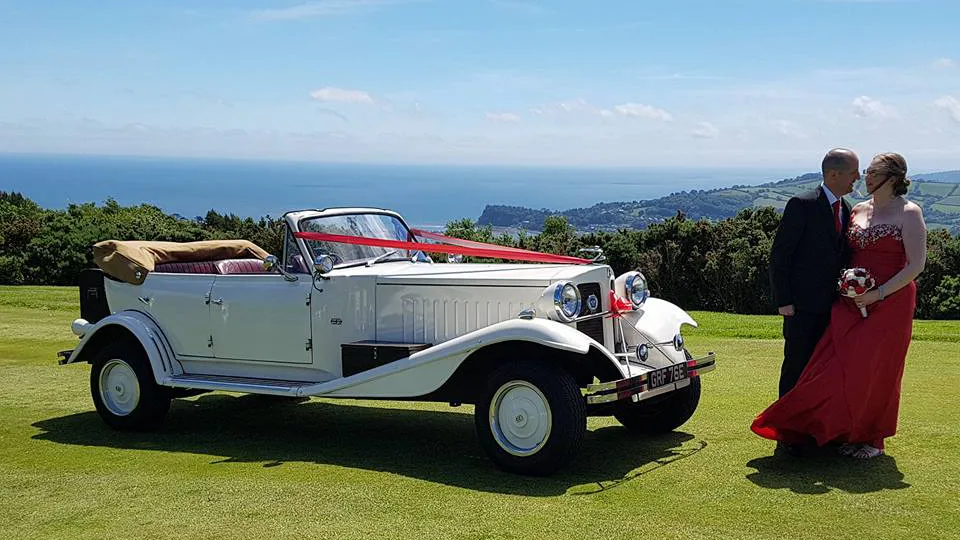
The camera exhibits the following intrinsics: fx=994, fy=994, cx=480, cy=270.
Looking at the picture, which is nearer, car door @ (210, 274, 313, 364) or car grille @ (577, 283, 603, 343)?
car grille @ (577, 283, 603, 343)

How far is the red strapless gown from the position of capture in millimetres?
6617

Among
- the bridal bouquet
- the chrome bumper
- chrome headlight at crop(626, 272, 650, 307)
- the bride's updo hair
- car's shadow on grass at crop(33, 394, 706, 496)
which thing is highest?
the bride's updo hair

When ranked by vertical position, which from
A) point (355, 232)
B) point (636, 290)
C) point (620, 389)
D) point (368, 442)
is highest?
point (355, 232)

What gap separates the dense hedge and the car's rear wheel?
1203cm

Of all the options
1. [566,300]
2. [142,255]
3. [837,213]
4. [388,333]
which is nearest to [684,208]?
[142,255]

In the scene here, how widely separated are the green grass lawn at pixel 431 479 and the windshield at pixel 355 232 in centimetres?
149

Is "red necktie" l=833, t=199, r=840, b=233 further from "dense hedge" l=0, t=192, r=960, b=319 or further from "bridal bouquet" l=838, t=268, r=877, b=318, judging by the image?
"dense hedge" l=0, t=192, r=960, b=319

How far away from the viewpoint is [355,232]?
8.41 metres

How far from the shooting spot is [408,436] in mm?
8125

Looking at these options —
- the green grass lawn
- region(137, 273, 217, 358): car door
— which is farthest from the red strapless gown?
region(137, 273, 217, 358): car door

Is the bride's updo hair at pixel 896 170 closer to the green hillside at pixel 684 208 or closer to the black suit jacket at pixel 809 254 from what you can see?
the black suit jacket at pixel 809 254

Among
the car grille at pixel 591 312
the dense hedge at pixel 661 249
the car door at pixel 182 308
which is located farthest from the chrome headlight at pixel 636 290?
the dense hedge at pixel 661 249

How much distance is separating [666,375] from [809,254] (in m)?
1.30

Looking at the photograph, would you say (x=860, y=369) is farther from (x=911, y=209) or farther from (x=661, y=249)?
(x=661, y=249)
